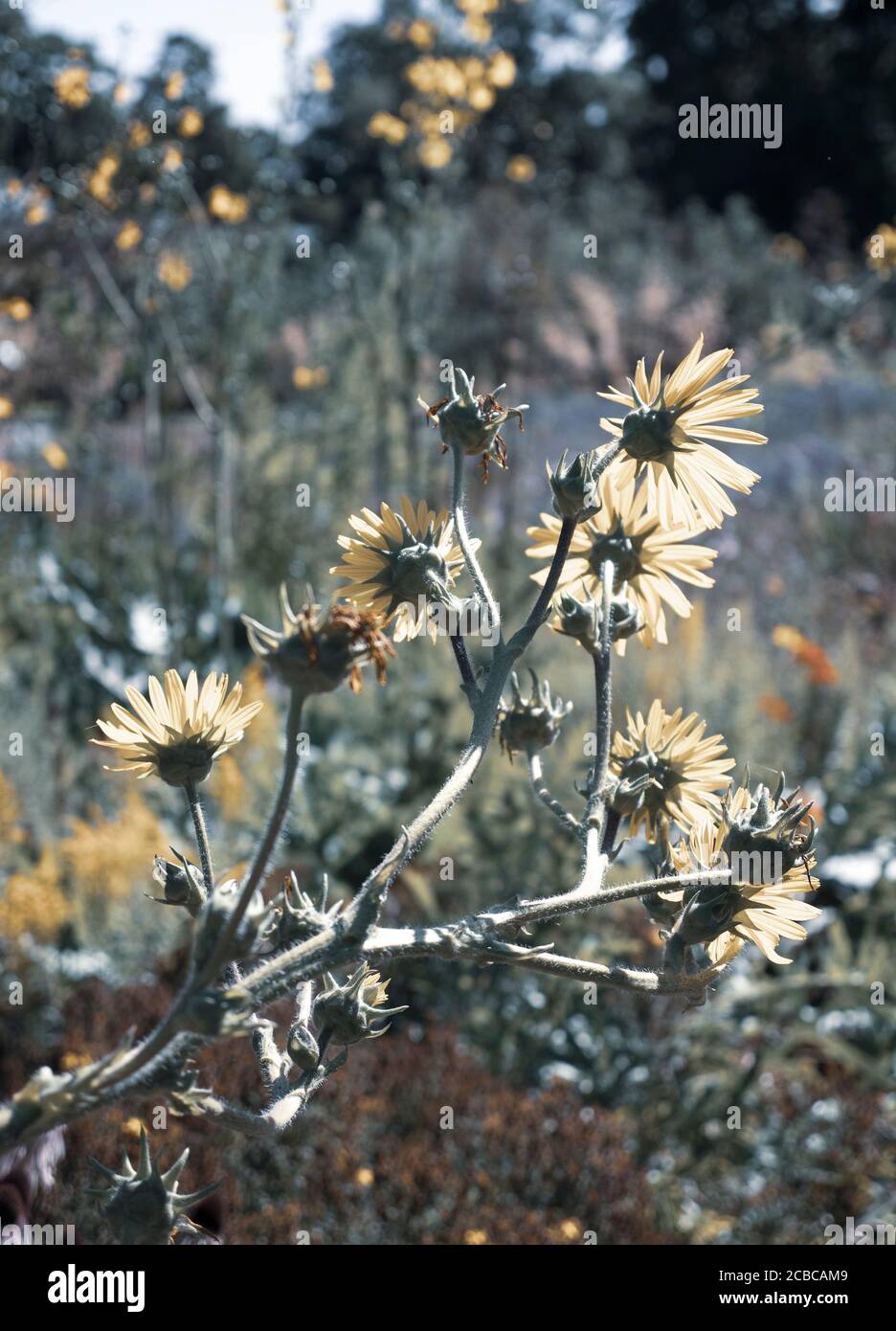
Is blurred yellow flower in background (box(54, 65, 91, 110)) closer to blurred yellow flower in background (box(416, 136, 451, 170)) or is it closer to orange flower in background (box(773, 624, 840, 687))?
blurred yellow flower in background (box(416, 136, 451, 170))

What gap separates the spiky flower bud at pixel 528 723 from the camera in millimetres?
997

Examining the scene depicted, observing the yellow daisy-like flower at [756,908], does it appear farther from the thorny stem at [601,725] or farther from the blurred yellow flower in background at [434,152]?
the blurred yellow flower in background at [434,152]

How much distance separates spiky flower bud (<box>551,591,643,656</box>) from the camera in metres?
0.94

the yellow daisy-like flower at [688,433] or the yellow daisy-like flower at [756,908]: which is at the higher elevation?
the yellow daisy-like flower at [688,433]

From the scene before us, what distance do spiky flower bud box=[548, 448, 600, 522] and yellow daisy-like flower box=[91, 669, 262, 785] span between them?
26 centimetres

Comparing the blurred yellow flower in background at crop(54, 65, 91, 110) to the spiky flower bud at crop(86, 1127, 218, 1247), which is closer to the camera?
the spiky flower bud at crop(86, 1127, 218, 1247)

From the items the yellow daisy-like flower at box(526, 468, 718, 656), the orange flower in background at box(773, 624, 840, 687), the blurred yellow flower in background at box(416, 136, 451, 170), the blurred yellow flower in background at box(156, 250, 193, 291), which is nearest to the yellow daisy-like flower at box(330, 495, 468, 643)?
the yellow daisy-like flower at box(526, 468, 718, 656)

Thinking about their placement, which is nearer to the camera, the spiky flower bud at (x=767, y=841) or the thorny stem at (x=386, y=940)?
the thorny stem at (x=386, y=940)

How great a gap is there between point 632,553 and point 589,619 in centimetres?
10

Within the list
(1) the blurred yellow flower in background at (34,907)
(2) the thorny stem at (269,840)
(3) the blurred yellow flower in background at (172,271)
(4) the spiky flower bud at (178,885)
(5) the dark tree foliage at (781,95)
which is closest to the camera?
(2) the thorny stem at (269,840)

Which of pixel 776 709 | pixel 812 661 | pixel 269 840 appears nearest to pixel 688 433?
pixel 269 840

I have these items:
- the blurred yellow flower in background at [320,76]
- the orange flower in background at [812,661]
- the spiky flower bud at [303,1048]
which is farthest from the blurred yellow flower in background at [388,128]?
the spiky flower bud at [303,1048]

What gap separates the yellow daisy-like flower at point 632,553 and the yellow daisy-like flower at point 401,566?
4.7 inches

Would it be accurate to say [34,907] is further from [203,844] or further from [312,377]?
[312,377]
